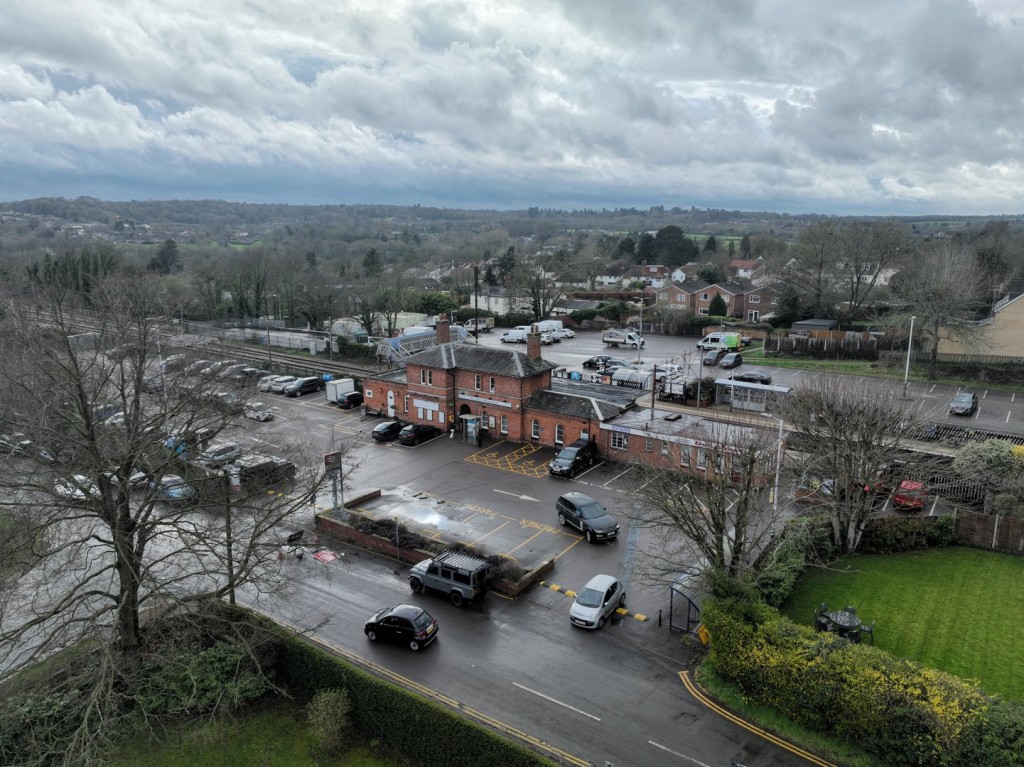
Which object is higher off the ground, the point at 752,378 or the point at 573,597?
the point at 752,378

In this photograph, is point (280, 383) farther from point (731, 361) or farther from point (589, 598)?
point (589, 598)

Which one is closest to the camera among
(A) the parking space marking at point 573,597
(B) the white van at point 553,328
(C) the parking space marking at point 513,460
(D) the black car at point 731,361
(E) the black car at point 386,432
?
(A) the parking space marking at point 573,597

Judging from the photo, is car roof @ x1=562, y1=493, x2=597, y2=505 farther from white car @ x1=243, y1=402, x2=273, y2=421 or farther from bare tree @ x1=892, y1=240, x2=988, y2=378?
bare tree @ x1=892, y1=240, x2=988, y2=378

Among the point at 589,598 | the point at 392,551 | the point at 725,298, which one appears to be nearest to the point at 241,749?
the point at 392,551

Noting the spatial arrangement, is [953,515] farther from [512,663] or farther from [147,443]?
[147,443]

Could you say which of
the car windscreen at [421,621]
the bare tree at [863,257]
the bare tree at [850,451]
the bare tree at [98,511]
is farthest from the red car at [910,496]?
the bare tree at [863,257]

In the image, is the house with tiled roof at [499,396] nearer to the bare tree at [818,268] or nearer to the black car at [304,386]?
the black car at [304,386]

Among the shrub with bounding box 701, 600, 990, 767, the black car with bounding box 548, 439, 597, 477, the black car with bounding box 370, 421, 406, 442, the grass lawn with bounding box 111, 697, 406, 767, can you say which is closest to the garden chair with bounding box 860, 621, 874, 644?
the shrub with bounding box 701, 600, 990, 767
